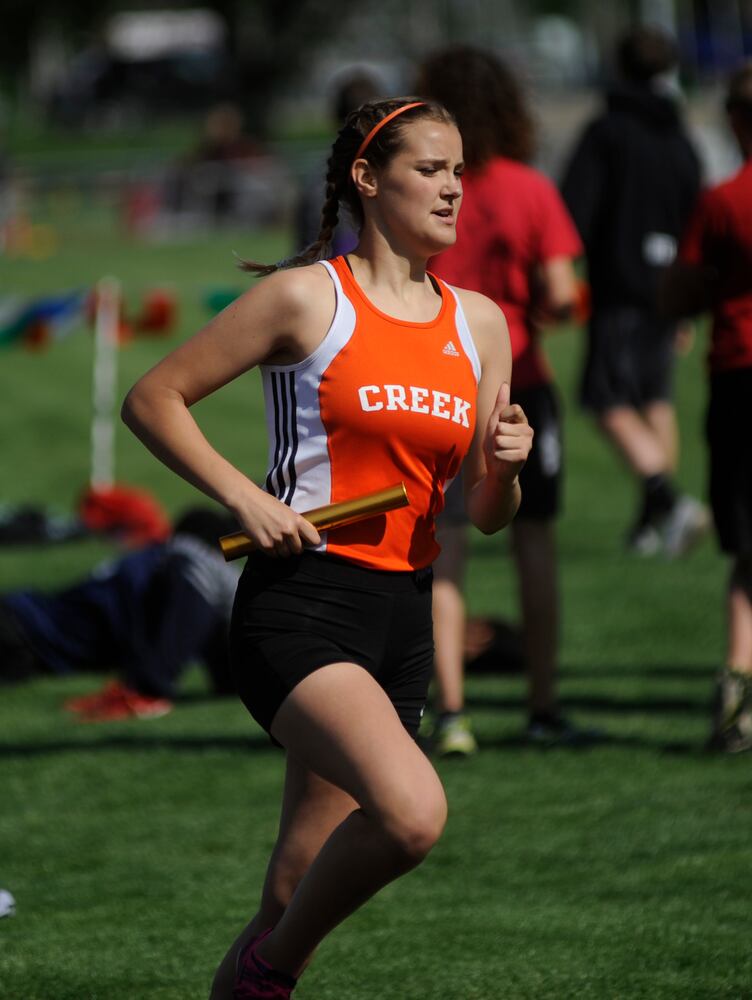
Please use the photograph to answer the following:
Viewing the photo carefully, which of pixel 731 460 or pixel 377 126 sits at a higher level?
pixel 377 126

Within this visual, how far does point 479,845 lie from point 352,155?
2.38 metres

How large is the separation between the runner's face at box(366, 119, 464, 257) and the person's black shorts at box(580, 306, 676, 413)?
6084 millimetres

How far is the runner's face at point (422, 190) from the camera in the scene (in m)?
3.72

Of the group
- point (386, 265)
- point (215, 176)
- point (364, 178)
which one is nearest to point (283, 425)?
point (386, 265)

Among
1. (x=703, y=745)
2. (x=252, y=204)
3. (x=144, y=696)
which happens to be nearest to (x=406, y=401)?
(x=703, y=745)

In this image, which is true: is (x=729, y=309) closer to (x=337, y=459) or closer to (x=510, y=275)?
(x=510, y=275)

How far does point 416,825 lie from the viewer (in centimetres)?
336

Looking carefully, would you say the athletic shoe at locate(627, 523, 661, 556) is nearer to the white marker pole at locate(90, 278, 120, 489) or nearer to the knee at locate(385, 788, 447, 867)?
the white marker pole at locate(90, 278, 120, 489)

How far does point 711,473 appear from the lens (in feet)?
19.7

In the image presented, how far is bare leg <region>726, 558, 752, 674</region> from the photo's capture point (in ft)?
20.0

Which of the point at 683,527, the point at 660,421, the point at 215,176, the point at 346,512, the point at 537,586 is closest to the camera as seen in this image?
the point at 346,512

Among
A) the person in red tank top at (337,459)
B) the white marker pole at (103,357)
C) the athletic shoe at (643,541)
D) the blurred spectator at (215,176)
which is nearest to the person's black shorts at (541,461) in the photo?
the person in red tank top at (337,459)

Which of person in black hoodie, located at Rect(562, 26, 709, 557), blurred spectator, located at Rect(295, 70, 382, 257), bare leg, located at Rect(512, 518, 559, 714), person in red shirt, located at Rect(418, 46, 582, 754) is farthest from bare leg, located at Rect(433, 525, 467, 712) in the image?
person in black hoodie, located at Rect(562, 26, 709, 557)

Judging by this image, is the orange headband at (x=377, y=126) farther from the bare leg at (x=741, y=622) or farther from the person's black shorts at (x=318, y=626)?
the bare leg at (x=741, y=622)
